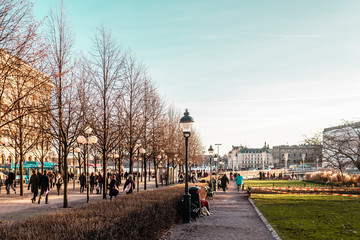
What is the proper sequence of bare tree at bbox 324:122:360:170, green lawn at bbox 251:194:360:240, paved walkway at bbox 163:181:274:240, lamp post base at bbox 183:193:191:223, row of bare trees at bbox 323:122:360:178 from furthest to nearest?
row of bare trees at bbox 323:122:360:178
bare tree at bbox 324:122:360:170
lamp post base at bbox 183:193:191:223
paved walkway at bbox 163:181:274:240
green lawn at bbox 251:194:360:240

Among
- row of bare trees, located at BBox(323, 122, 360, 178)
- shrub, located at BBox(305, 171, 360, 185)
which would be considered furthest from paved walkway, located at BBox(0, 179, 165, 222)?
shrub, located at BBox(305, 171, 360, 185)

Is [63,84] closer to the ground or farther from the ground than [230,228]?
farther from the ground

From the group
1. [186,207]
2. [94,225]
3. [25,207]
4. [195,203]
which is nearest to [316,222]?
[195,203]

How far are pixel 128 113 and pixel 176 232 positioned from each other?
58.8 feet

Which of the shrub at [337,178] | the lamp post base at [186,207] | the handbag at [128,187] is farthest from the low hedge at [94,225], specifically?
the shrub at [337,178]

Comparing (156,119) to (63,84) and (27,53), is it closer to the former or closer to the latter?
(63,84)

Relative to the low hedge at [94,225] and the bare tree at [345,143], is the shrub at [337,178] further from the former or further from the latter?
the low hedge at [94,225]

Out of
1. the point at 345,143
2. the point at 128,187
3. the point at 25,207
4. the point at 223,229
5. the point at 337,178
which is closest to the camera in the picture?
the point at 223,229

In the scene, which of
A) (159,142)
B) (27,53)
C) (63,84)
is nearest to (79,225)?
(27,53)

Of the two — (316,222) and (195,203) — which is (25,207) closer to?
(195,203)

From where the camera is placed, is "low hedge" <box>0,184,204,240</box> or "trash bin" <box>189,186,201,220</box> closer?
"low hedge" <box>0,184,204,240</box>

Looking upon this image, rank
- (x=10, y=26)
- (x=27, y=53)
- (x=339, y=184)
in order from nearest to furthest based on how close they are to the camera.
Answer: (x=10, y=26) < (x=27, y=53) < (x=339, y=184)

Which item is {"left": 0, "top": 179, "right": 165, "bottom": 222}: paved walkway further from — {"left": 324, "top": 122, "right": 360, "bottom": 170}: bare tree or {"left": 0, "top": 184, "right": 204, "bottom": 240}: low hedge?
{"left": 324, "top": 122, "right": 360, "bottom": 170}: bare tree

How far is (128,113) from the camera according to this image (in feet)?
96.7
